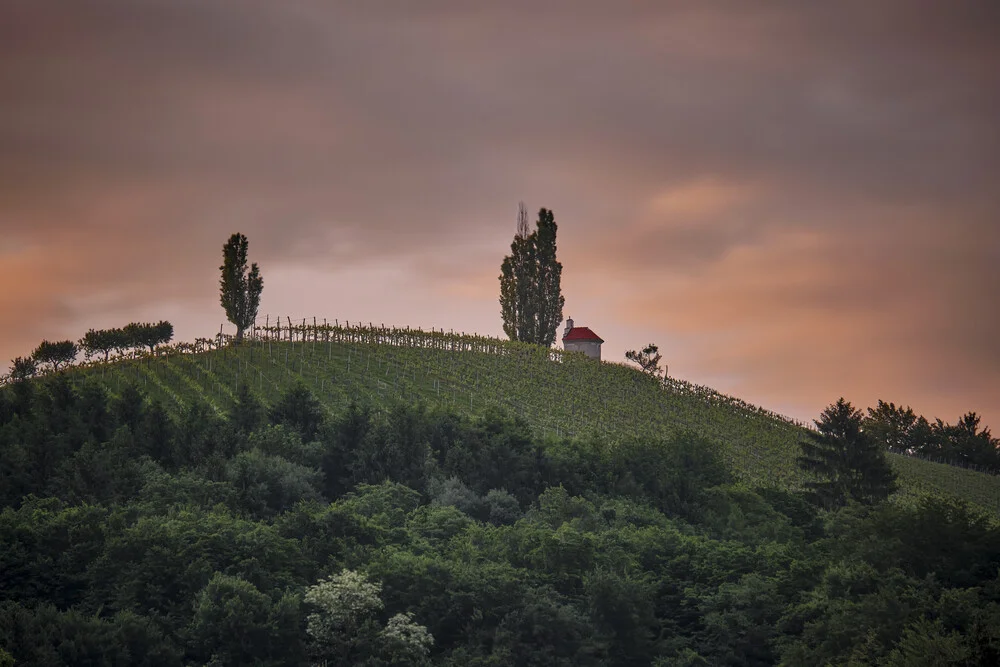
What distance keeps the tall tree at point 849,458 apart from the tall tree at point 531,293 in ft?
135

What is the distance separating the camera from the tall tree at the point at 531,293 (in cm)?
13950

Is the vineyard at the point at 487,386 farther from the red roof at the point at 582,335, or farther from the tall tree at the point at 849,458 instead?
the red roof at the point at 582,335

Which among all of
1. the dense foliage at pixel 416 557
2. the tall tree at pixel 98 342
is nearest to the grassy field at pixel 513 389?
the dense foliage at pixel 416 557

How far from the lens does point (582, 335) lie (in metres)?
150

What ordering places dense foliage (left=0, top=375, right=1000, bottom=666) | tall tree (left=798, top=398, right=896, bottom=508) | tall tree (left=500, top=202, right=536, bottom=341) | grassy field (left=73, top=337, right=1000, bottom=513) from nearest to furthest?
dense foliage (left=0, top=375, right=1000, bottom=666) → tall tree (left=798, top=398, right=896, bottom=508) → grassy field (left=73, top=337, right=1000, bottom=513) → tall tree (left=500, top=202, right=536, bottom=341)

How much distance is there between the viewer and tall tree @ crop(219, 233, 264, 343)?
118 meters

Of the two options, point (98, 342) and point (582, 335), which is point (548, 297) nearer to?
point (582, 335)

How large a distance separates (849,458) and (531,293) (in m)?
46.5

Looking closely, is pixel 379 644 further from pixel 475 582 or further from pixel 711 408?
pixel 711 408

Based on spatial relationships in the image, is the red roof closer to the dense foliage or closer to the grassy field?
the grassy field

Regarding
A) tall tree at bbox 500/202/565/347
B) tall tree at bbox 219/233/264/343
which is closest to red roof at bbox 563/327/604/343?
tall tree at bbox 500/202/565/347

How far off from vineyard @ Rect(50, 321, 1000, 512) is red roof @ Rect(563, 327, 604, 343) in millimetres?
11151

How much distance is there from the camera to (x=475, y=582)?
226ft

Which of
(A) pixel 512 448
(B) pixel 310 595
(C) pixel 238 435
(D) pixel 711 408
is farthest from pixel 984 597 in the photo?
(D) pixel 711 408
